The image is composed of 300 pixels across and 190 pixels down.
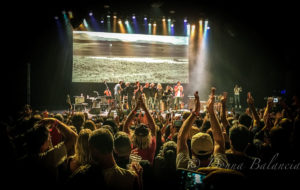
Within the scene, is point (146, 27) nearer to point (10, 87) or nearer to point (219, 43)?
point (219, 43)

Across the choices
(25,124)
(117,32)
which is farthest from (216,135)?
(117,32)

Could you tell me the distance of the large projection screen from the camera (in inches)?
552

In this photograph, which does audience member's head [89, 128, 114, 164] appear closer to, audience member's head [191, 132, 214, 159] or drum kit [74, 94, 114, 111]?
audience member's head [191, 132, 214, 159]

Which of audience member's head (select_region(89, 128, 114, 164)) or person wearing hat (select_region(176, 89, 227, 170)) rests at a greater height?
audience member's head (select_region(89, 128, 114, 164))

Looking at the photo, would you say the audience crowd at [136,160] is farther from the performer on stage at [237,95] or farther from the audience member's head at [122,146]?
the performer on stage at [237,95]

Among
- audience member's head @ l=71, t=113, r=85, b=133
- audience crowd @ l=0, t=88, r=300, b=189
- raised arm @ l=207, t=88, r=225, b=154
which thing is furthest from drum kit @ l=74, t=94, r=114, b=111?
raised arm @ l=207, t=88, r=225, b=154

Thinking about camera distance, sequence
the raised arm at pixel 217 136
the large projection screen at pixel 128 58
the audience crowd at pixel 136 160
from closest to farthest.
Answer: the audience crowd at pixel 136 160
the raised arm at pixel 217 136
the large projection screen at pixel 128 58

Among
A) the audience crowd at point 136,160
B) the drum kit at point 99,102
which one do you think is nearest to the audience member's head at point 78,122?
the audience crowd at point 136,160

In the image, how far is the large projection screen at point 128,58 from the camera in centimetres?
1402

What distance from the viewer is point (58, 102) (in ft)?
46.4

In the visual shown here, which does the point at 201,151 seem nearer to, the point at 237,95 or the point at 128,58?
the point at 128,58

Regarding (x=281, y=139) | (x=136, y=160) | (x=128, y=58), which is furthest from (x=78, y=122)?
(x=128, y=58)

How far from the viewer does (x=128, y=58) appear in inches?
569

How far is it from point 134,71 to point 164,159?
12.8 m
